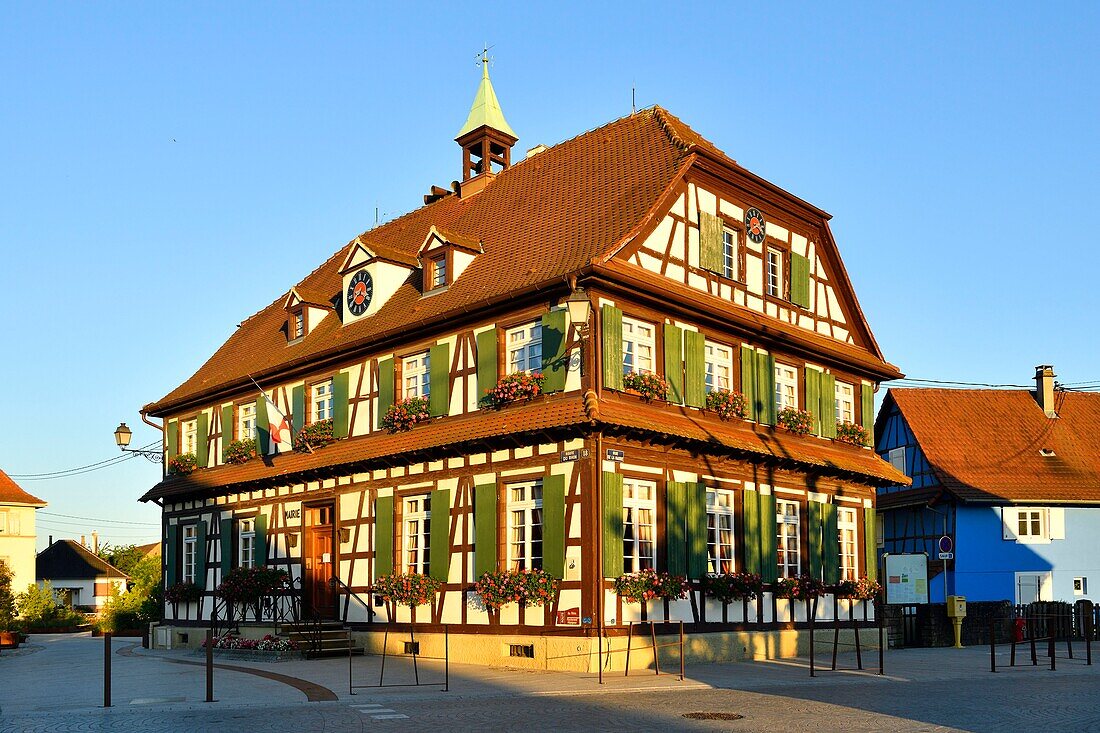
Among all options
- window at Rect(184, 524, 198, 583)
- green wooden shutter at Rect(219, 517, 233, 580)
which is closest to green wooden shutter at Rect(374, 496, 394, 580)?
green wooden shutter at Rect(219, 517, 233, 580)

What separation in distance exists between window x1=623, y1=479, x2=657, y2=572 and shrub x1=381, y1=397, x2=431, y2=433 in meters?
5.37

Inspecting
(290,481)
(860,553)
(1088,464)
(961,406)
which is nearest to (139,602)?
(290,481)

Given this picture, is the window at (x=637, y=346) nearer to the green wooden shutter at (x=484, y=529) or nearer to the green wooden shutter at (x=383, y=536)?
the green wooden shutter at (x=484, y=529)

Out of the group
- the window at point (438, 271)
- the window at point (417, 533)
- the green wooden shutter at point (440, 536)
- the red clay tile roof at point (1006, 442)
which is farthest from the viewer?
the red clay tile roof at point (1006, 442)

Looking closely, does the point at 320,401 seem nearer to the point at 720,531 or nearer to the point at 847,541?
the point at 720,531

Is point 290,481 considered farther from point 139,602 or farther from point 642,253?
point 139,602

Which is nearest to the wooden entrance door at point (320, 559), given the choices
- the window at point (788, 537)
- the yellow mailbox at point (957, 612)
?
the window at point (788, 537)

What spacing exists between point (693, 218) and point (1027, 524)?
75.0ft

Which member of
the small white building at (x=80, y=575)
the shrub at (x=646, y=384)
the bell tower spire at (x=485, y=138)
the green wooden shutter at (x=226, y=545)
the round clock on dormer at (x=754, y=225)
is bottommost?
the small white building at (x=80, y=575)

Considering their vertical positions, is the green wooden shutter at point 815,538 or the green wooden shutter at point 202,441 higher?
the green wooden shutter at point 202,441

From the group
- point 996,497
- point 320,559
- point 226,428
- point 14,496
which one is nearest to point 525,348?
point 320,559

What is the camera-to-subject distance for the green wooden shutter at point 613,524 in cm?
2217

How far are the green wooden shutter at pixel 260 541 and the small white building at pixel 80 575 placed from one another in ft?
233

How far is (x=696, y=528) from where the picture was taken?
24.4 metres
